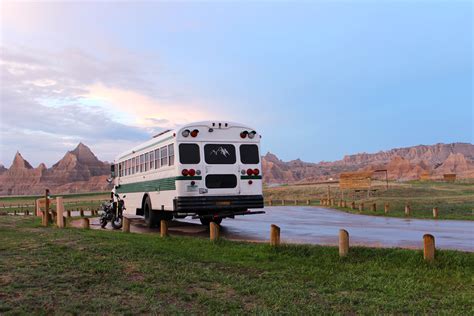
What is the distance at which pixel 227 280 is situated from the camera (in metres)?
8.21

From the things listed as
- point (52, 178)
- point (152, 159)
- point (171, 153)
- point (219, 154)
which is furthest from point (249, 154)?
point (52, 178)

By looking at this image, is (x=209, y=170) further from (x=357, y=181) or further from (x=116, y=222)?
(x=357, y=181)

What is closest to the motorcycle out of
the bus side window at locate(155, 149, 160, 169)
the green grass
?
the bus side window at locate(155, 149, 160, 169)

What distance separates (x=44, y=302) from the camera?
22.0 ft

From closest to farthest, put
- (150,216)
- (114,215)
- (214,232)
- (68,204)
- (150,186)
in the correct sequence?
(214,232) → (150,186) → (150,216) → (114,215) → (68,204)

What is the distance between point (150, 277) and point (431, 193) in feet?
138

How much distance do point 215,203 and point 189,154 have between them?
1.84 metres

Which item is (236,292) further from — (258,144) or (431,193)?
(431,193)

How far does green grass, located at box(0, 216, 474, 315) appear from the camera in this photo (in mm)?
6570

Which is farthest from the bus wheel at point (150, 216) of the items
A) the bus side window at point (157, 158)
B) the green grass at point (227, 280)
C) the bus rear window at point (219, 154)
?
the green grass at point (227, 280)

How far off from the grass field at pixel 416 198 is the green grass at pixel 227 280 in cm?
1428

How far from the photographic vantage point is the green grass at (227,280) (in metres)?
6.57

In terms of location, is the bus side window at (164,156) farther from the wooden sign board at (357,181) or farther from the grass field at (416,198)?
the wooden sign board at (357,181)

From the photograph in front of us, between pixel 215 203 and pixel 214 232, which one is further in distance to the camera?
pixel 215 203
